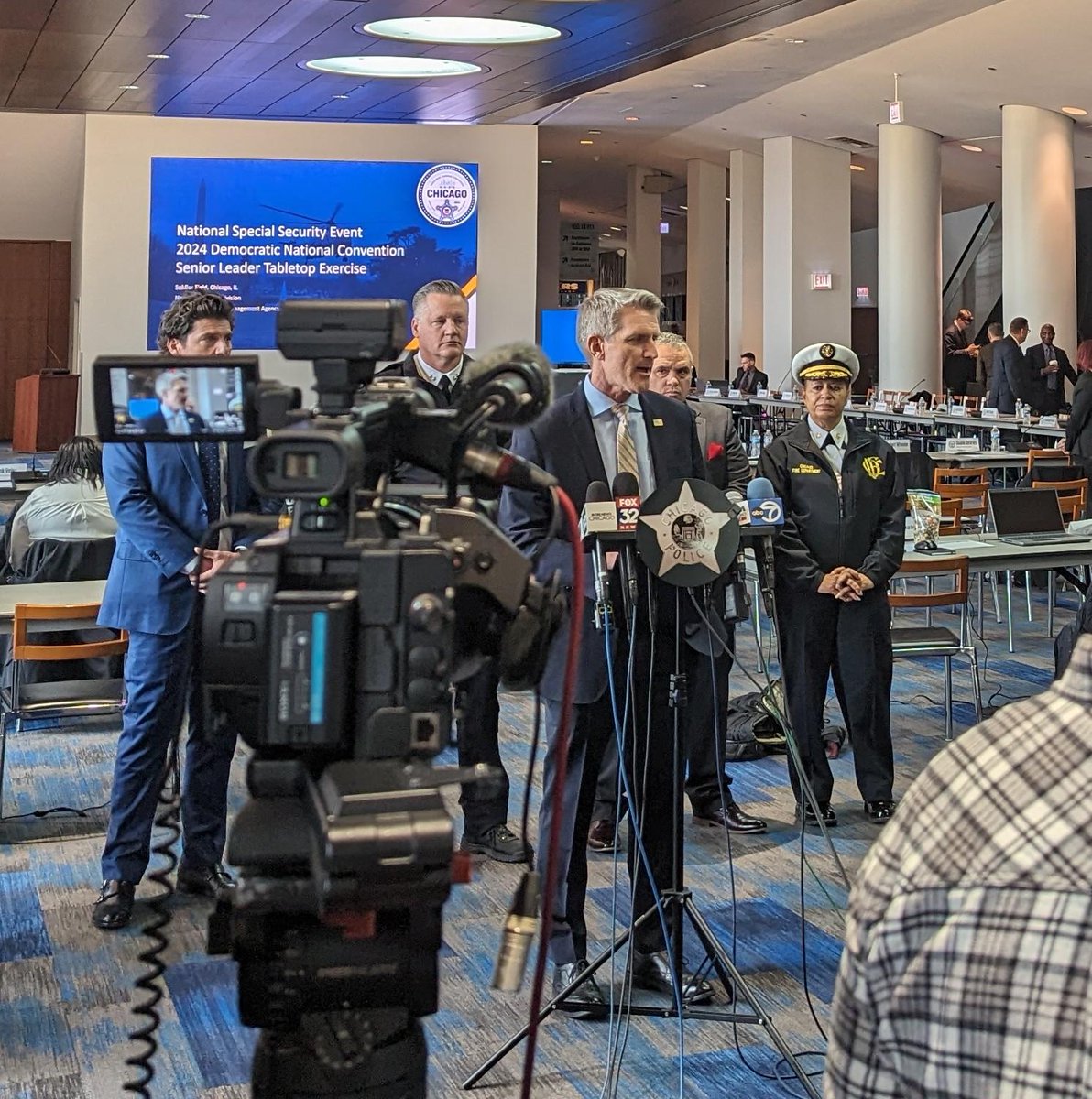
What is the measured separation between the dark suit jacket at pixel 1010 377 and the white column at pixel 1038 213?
9.95 feet

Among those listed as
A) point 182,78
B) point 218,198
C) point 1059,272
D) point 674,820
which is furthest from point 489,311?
point 674,820

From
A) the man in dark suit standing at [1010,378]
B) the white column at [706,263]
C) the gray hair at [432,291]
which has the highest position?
the white column at [706,263]

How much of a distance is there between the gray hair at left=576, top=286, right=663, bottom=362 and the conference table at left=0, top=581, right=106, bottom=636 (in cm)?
196

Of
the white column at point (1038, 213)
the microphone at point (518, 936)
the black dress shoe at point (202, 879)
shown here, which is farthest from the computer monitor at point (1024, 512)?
the white column at point (1038, 213)

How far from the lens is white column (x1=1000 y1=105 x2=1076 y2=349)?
16562mm

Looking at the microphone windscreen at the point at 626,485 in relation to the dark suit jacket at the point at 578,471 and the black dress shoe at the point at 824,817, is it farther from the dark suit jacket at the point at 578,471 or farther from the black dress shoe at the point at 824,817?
the black dress shoe at the point at 824,817

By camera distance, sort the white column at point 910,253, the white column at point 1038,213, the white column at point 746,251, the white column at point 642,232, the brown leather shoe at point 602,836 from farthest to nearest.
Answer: the white column at point 642,232
the white column at point 746,251
the white column at point 910,253
the white column at point 1038,213
the brown leather shoe at point 602,836

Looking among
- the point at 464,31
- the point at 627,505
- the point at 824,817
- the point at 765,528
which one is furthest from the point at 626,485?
the point at 464,31

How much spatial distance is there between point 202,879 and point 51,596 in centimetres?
140

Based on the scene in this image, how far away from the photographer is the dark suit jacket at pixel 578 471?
321cm

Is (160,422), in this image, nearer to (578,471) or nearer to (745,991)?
(578,471)

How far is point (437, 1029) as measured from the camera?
324 centimetres

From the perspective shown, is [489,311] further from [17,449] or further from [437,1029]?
[437,1029]

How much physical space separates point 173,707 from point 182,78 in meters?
9.47
